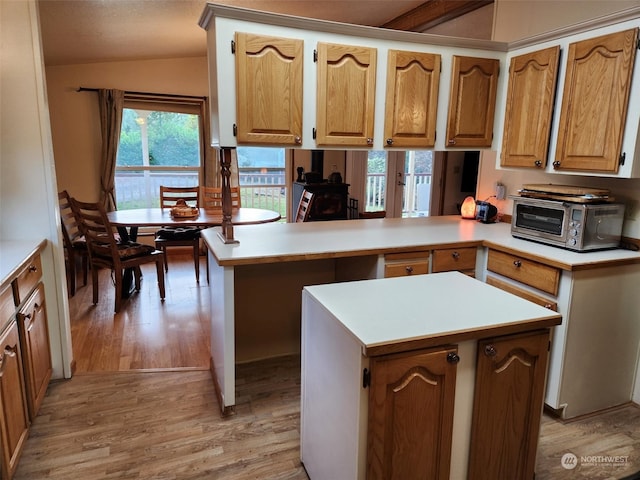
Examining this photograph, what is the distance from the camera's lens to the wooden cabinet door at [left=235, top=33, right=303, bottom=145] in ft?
7.26

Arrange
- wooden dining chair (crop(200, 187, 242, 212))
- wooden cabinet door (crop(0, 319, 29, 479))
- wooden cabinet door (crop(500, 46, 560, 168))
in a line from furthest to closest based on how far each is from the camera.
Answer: wooden dining chair (crop(200, 187, 242, 212))
wooden cabinet door (crop(500, 46, 560, 168))
wooden cabinet door (crop(0, 319, 29, 479))

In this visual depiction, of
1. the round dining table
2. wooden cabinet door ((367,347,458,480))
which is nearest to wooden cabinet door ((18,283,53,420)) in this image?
the round dining table

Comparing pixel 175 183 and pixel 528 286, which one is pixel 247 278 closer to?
pixel 528 286

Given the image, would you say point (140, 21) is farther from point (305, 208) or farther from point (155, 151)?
point (155, 151)

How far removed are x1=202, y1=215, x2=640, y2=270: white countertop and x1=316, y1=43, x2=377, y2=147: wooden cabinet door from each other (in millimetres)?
571

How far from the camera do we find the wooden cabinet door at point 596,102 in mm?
2121

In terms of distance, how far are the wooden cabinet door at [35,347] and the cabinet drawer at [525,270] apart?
2.46 m

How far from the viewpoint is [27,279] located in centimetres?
210

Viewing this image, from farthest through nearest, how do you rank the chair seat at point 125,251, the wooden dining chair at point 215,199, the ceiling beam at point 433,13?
the wooden dining chair at point 215,199 < the chair seat at point 125,251 < the ceiling beam at point 433,13

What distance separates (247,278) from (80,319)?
1750 mm

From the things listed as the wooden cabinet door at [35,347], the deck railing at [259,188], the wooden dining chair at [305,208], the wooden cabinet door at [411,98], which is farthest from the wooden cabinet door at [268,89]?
the deck railing at [259,188]

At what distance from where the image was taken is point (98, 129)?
5.29 meters

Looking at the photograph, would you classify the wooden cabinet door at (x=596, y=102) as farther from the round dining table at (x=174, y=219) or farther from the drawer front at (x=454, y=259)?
the round dining table at (x=174, y=219)

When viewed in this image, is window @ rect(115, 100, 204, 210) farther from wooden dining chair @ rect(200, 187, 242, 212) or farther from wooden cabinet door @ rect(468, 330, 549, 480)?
wooden cabinet door @ rect(468, 330, 549, 480)
